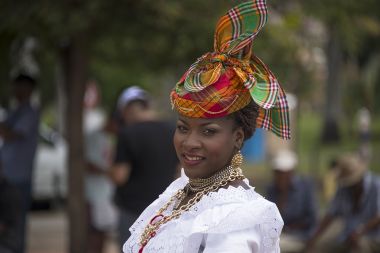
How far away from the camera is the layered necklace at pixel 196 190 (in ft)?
10.3

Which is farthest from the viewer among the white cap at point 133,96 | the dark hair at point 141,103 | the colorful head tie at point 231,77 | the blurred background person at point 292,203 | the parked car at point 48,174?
the parked car at point 48,174

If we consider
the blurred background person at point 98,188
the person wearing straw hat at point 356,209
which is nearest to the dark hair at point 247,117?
the person wearing straw hat at point 356,209

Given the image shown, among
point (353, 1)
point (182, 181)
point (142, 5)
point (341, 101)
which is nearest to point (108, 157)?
point (142, 5)

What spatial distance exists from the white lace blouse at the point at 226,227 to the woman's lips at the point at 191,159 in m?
0.12

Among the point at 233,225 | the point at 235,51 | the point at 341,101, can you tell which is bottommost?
the point at 341,101

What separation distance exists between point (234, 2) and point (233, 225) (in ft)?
14.9

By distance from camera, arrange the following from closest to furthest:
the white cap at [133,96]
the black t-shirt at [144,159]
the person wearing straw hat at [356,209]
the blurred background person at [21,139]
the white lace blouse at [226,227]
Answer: the white lace blouse at [226,227], the black t-shirt at [144,159], the white cap at [133,96], the person wearing straw hat at [356,209], the blurred background person at [21,139]

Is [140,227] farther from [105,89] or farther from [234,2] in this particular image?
[105,89]

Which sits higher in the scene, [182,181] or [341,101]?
[182,181]

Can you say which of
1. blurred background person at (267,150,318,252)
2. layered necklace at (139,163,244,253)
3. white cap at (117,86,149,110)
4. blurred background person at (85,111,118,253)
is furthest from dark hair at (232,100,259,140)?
blurred background person at (85,111,118,253)

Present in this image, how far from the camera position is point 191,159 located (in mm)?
3082

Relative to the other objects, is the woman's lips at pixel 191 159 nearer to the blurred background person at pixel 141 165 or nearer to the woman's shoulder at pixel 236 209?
the woman's shoulder at pixel 236 209

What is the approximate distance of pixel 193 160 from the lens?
121 inches

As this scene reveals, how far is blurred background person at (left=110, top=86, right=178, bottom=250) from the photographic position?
7.16m
